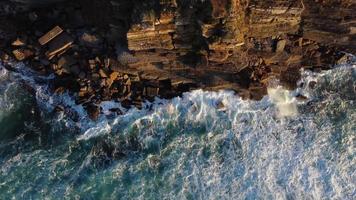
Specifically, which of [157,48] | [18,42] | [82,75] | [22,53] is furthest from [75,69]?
[157,48]

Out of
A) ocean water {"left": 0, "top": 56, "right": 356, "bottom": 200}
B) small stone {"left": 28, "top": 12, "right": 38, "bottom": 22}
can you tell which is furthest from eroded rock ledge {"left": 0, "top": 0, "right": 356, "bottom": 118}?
ocean water {"left": 0, "top": 56, "right": 356, "bottom": 200}

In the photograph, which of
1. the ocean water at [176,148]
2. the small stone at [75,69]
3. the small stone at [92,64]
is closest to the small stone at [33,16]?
the ocean water at [176,148]

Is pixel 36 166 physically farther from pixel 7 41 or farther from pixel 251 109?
pixel 251 109

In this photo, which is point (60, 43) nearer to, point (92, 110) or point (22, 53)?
point (22, 53)

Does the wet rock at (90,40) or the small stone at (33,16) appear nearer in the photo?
the wet rock at (90,40)

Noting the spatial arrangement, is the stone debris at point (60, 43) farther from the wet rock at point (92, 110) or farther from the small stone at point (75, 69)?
the wet rock at point (92, 110)

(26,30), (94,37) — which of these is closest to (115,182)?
(94,37)
